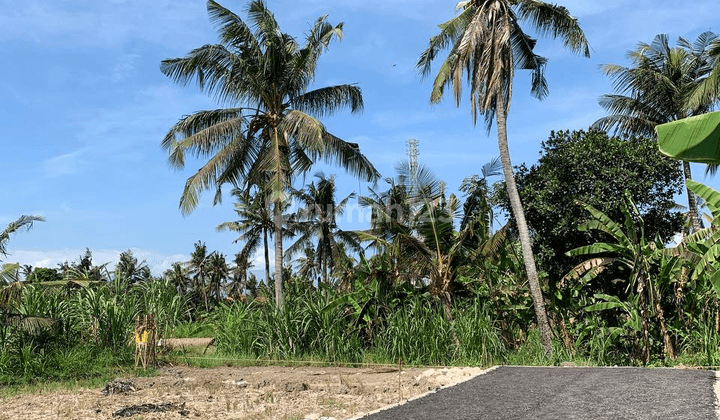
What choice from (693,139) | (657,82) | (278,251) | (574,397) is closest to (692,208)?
(657,82)

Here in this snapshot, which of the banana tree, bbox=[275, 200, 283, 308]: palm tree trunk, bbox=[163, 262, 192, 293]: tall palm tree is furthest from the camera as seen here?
bbox=[163, 262, 192, 293]: tall palm tree

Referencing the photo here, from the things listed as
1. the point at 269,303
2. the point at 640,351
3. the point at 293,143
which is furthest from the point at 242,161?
the point at 640,351

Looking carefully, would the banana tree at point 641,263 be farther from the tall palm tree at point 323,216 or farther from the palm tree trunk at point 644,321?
the tall palm tree at point 323,216

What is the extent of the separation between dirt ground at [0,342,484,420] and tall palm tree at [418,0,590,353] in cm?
503

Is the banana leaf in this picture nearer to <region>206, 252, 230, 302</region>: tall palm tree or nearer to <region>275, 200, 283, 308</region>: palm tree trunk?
<region>275, 200, 283, 308</region>: palm tree trunk

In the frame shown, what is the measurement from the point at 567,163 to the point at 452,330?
507 cm

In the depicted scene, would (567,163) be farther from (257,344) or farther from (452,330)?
(257,344)

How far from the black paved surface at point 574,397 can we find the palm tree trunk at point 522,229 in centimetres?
306

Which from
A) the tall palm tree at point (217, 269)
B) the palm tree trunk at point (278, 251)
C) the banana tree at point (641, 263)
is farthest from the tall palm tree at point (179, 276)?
the banana tree at point (641, 263)

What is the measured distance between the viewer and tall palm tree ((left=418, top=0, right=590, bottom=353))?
1512 cm

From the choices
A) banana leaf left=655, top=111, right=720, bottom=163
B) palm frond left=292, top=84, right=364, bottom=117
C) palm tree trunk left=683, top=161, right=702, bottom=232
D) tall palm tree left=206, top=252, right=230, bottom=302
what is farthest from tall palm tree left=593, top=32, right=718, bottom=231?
tall palm tree left=206, top=252, right=230, bottom=302

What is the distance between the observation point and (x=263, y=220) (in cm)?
3369

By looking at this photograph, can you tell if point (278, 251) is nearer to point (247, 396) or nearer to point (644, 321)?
point (247, 396)

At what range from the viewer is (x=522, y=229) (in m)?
14.4
